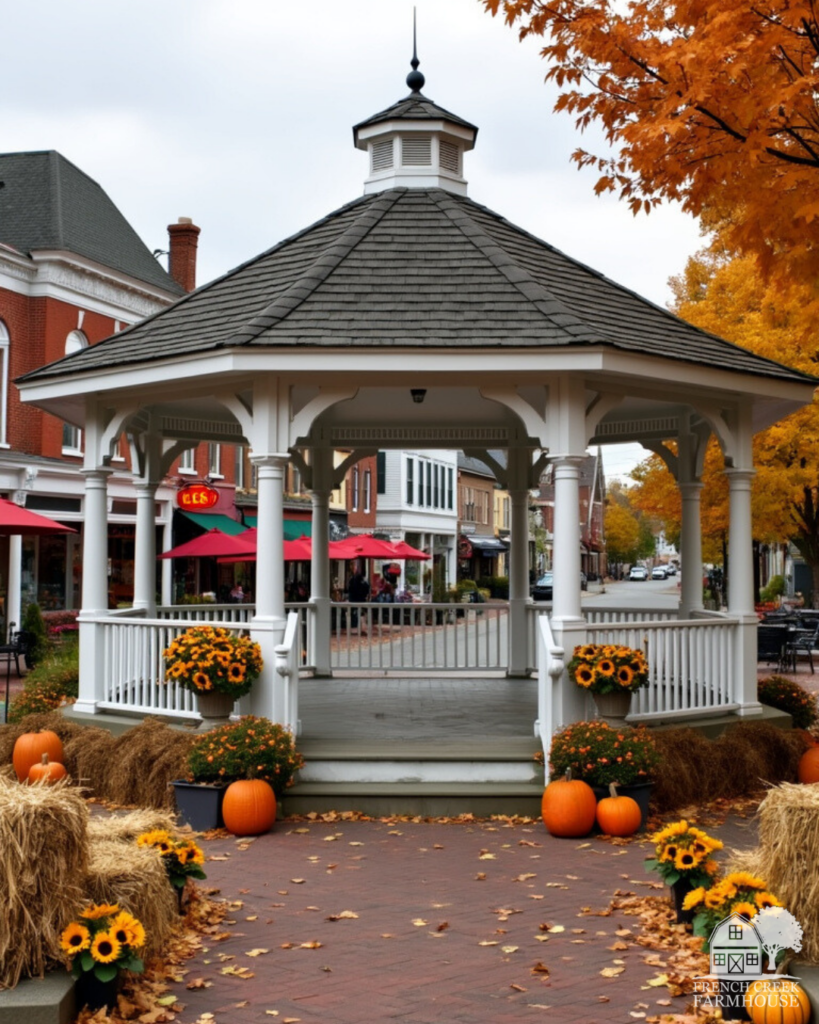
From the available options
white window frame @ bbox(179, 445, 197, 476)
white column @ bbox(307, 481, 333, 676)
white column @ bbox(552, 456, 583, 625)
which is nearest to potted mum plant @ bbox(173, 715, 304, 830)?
white column @ bbox(552, 456, 583, 625)

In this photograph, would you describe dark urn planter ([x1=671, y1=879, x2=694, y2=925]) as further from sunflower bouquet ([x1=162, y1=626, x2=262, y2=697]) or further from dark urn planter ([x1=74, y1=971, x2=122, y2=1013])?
sunflower bouquet ([x1=162, y1=626, x2=262, y2=697])

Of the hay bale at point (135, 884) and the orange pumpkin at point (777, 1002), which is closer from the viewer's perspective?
the orange pumpkin at point (777, 1002)

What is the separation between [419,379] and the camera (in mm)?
10578

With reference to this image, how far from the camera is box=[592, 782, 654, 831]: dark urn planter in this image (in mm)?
9344

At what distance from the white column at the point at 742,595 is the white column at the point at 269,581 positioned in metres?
4.48

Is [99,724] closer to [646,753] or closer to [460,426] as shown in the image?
[646,753]

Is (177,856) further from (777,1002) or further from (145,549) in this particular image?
(145,549)

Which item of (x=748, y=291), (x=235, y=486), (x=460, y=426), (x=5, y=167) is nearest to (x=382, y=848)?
(x=460, y=426)

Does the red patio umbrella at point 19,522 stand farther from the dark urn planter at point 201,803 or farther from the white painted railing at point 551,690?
the white painted railing at point 551,690

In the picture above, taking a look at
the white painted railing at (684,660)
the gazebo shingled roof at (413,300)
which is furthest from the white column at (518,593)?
the white painted railing at (684,660)

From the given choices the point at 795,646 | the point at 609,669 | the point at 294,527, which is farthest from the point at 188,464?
the point at 609,669

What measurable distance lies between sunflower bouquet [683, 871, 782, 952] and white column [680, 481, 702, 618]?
26.8 feet

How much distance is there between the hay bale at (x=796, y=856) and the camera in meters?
5.43

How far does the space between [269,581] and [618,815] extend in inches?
144
